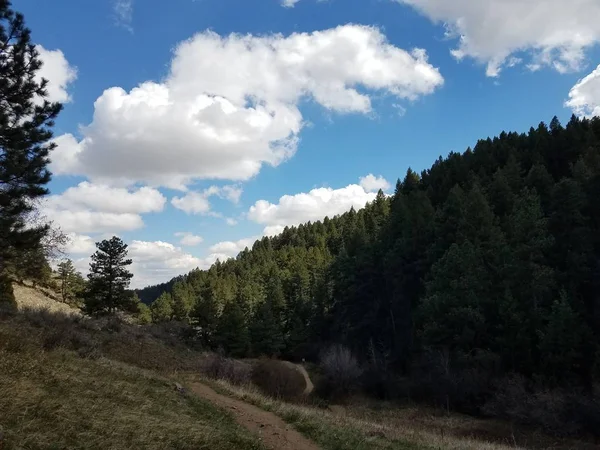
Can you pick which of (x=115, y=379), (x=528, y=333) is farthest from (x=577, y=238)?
(x=115, y=379)

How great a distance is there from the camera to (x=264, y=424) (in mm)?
11633

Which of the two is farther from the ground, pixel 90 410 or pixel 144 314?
pixel 90 410

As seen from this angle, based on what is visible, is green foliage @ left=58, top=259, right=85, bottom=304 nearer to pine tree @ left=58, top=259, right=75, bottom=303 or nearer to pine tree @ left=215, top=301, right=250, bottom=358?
pine tree @ left=58, top=259, right=75, bottom=303

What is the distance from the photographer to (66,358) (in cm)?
1201

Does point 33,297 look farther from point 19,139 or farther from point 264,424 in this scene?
point 264,424

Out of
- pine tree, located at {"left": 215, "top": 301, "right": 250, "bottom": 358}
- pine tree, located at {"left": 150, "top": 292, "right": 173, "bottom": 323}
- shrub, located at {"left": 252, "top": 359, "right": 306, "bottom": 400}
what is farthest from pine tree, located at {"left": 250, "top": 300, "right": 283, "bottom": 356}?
shrub, located at {"left": 252, "top": 359, "right": 306, "bottom": 400}

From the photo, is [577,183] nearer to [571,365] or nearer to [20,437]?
[571,365]

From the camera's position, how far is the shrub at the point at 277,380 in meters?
26.5

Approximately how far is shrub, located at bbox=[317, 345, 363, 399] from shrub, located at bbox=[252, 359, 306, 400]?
8.80 meters

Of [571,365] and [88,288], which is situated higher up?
[88,288]

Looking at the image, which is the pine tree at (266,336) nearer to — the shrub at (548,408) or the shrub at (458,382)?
the shrub at (458,382)

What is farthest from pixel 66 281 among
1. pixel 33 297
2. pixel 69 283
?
pixel 33 297

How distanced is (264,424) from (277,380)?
16.9m

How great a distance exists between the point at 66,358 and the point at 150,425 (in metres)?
5.21
